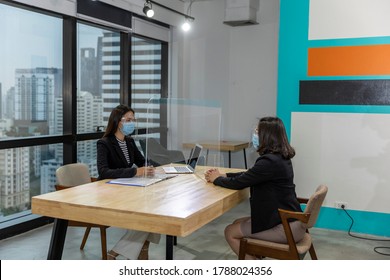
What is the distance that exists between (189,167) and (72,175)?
3.21 feet

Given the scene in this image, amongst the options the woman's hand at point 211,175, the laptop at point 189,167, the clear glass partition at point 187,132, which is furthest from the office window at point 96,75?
the woman's hand at point 211,175

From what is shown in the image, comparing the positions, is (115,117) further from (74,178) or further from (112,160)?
(74,178)

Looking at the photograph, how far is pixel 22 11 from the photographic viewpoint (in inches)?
171

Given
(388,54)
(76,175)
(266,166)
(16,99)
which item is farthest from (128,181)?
(388,54)

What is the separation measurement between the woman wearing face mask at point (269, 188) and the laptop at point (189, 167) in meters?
0.89

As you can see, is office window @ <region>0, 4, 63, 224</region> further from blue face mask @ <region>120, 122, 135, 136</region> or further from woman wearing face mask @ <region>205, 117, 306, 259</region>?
woman wearing face mask @ <region>205, 117, 306, 259</region>

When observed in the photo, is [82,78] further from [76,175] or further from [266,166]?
[266,166]

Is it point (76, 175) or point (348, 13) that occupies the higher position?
point (348, 13)

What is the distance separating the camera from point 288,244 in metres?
2.69

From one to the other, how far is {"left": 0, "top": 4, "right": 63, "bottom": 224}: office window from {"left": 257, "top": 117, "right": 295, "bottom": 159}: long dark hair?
7.94ft

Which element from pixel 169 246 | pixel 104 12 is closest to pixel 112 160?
pixel 169 246

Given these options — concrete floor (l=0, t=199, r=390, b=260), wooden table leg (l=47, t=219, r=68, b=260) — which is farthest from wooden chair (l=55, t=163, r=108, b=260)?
wooden table leg (l=47, t=219, r=68, b=260)

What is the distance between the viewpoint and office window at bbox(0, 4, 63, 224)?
4230 millimetres
